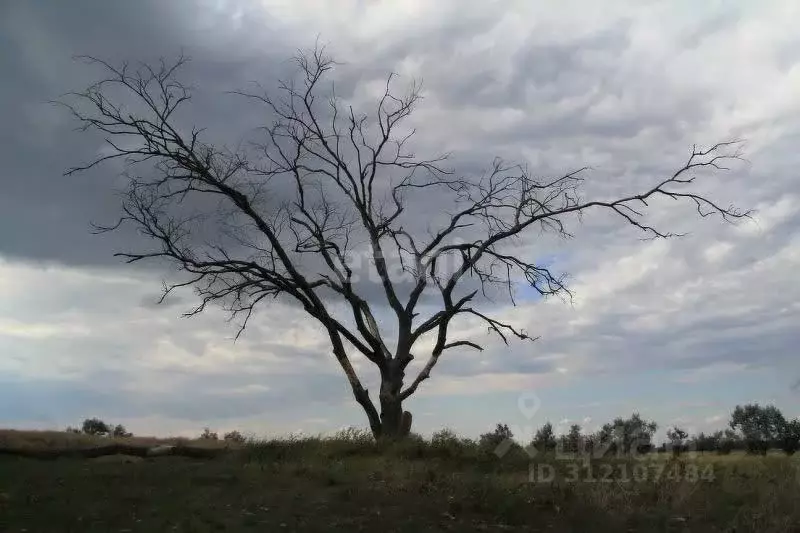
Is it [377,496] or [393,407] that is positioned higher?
[393,407]

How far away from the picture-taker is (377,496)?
36.0 feet

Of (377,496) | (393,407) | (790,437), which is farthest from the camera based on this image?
(790,437)

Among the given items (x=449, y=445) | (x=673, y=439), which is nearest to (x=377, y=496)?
(x=449, y=445)

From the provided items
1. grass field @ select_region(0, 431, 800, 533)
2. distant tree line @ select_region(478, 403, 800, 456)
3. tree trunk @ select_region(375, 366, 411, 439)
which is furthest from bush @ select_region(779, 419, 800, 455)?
tree trunk @ select_region(375, 366, 411, 439)

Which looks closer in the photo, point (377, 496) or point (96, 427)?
point (377, 496)

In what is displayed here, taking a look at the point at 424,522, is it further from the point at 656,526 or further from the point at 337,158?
the point at 337,158

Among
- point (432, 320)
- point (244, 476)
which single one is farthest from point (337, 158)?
point (244, 476)

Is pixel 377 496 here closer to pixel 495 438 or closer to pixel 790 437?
pixel 495 438

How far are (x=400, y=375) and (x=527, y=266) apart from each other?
4.75 m

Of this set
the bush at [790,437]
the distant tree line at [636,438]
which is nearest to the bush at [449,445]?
the distant tree line at [636,438]

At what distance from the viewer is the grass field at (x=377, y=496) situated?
9555 millimetres

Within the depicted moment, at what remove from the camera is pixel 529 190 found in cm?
2089

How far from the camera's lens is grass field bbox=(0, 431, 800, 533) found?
9555 millimetres

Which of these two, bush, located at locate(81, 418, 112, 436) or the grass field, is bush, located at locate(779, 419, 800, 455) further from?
bush, located at locate(81, 418, 112, 436)
